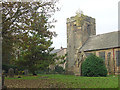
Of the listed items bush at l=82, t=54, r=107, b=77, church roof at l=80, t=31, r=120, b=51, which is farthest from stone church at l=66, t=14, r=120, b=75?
bush at l=82, t=54, r=107, b=77

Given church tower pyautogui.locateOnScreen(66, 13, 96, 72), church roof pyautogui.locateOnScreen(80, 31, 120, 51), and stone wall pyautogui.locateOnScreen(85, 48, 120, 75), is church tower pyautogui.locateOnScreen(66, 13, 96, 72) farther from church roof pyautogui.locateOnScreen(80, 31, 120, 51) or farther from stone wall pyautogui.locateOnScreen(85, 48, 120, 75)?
stone wall pyautogui.locateOnScreen(85, 48, 120, 75)

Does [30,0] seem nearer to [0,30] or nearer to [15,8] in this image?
[15,8]

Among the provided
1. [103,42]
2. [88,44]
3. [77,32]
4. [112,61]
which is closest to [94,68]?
[112,61]

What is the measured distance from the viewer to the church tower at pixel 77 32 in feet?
145

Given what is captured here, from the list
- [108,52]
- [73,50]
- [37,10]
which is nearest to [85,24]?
[73,50]

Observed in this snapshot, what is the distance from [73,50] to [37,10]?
1301 inches

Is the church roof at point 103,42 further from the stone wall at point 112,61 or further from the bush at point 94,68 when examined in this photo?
the bush at point 94,68

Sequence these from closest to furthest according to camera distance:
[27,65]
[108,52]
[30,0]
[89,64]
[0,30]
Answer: [0,30]
[30,0]
[89,64]
[27,65]
[108,52]

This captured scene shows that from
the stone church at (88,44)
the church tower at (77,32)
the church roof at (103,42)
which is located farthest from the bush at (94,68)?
the church tower at (77,32)

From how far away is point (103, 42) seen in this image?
126ft

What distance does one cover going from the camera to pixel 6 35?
13023 mm

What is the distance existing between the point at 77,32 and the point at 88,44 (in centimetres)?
506

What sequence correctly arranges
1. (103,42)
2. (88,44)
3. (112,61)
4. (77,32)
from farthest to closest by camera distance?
(77,32)
(88,44)
(103,42)
(112,61)

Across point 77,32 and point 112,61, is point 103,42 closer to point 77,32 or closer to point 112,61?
point 112,61
